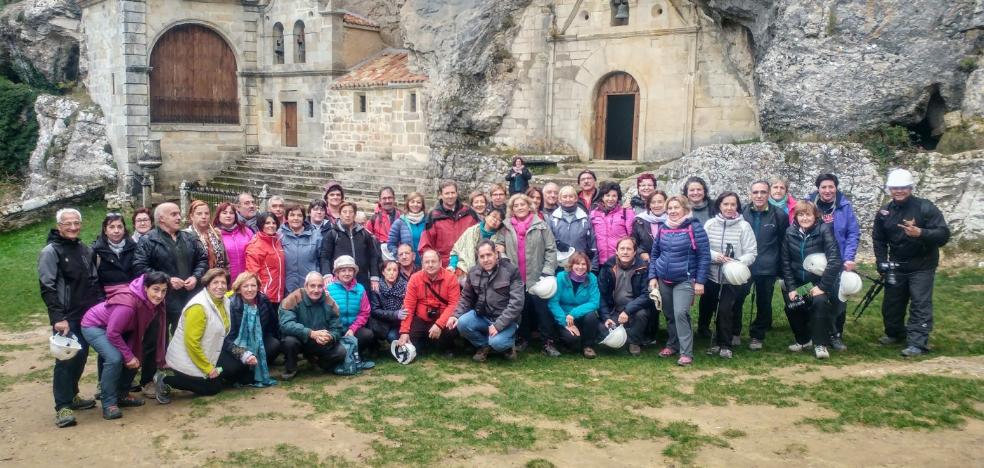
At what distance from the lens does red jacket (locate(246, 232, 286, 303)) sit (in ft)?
26.2

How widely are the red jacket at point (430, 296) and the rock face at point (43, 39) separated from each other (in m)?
21.8

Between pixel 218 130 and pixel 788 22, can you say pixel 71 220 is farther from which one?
pixel 218 130

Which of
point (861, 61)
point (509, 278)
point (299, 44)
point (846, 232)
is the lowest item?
point (509, 278)

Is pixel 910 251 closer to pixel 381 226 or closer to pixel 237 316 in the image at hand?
pixel 381 226

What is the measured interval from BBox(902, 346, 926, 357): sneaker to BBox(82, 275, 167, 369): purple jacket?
7.14m

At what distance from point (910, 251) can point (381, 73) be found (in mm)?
16056

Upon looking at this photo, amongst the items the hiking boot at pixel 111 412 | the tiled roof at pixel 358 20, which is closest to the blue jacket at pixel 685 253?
the hiking boot at pixel 111 412

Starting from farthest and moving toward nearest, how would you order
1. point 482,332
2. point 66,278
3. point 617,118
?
point 617,118
point 482,332
point 66,278

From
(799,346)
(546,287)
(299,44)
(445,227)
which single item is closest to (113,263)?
(445,227)

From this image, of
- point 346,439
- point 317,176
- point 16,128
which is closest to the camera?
point 346,439

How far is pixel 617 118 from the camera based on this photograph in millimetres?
17656

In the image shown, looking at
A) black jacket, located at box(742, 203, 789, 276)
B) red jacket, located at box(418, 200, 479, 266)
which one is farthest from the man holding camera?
red jacket, located at box(418, 200, 479, 266)

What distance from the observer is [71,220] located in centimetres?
669

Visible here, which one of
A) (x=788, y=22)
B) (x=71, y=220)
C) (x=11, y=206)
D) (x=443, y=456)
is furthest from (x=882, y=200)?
(x=11, y=206)
